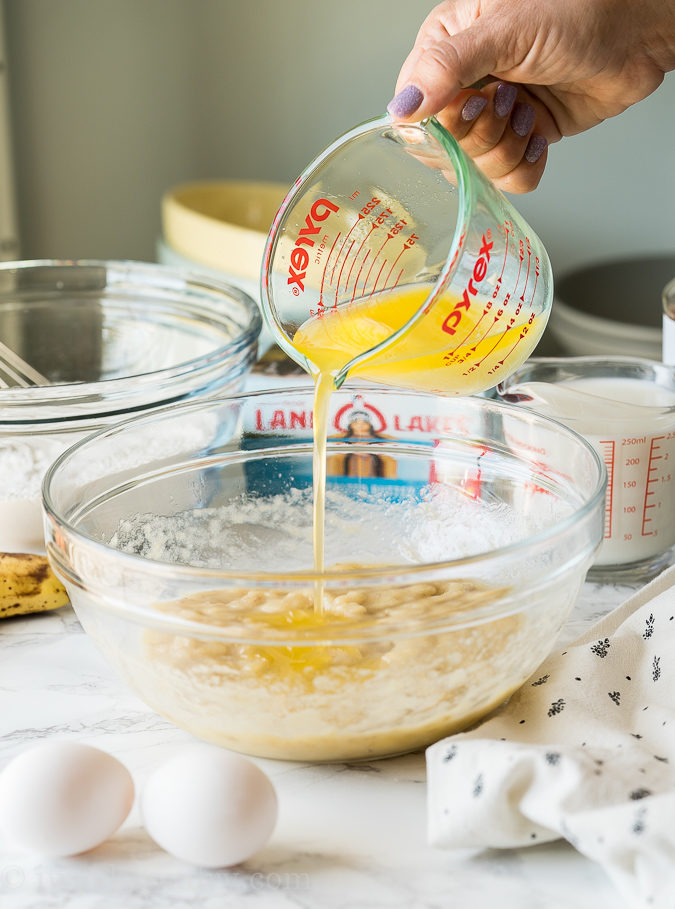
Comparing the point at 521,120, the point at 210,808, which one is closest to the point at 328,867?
the point at 210,808

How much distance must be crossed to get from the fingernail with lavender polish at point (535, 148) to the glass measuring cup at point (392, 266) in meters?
0.38

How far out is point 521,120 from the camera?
50.1 inches

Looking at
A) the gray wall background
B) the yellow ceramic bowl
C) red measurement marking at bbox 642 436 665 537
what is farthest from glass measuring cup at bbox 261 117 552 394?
the gray wall background

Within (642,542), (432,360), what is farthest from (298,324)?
(642,542)

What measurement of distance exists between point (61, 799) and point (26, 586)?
418mm

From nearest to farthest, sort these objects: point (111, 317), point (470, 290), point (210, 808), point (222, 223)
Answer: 1. point (210, 808)
2. point (470, 290)
3. point (111, 317)
4. point (222, 223)

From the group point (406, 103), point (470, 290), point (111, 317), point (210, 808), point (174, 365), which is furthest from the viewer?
point (111, 317)

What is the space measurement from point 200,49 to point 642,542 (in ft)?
6.89

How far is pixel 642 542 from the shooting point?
114cm

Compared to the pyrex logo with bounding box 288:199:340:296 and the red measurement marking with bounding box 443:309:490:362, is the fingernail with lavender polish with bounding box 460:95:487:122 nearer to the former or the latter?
the pyrex logo with bounding box 288:199:340:296

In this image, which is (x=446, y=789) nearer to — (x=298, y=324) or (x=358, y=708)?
(x=358, y=708)

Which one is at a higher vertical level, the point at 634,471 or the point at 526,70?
the point at 526,70

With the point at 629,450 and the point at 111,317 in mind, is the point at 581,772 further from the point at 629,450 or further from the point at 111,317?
the point at 111,317

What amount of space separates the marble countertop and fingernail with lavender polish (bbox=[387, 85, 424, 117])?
→ 1.81ft
